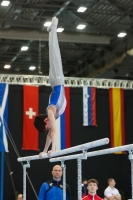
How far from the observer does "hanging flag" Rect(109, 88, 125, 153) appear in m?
14.1

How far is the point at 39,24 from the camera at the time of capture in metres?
14.5

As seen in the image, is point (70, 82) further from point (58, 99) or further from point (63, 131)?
point (58, 99)

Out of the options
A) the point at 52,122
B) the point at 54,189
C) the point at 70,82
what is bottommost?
the point at 54,189

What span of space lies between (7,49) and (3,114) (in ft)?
16.4

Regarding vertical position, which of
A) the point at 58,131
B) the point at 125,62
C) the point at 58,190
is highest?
the point at 125,62

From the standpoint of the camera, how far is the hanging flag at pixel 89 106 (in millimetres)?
14023

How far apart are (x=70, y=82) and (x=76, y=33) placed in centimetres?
214

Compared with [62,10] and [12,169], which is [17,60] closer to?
[62,10]

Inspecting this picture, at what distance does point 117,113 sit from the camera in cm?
1430

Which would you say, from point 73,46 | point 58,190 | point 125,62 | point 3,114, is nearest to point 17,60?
point 73,46

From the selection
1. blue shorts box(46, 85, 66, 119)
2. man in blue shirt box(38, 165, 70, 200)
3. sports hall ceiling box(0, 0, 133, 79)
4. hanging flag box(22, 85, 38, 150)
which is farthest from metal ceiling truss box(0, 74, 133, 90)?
man in blue shirt box(38, 165, 70, 200)

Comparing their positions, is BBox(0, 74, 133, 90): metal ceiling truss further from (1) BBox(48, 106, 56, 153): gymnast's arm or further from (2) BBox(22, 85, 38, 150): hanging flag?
(1) BBox(48, 106, 56, 153): gymnast's arm

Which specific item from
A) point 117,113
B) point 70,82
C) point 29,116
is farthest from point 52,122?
point 117,113

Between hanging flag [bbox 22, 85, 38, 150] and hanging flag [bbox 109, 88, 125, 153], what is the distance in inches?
92.8
